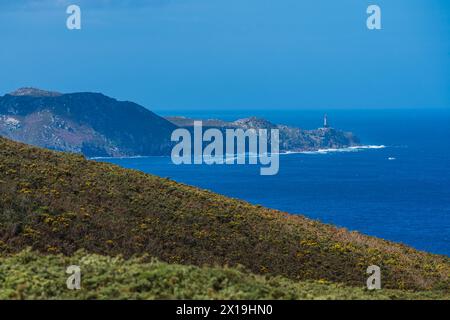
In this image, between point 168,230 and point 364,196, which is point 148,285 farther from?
point 364,196

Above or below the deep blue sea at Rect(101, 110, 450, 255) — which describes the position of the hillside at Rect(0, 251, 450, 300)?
above

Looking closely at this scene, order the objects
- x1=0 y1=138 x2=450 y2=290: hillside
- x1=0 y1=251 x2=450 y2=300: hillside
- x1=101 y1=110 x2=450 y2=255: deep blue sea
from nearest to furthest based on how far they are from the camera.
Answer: x1=0 y1=251 x2=450 y2=300: hillside
x1=0 y1=138 x2=450 y2=290: hillside
x1=101 y1=110 x2=450 y2=255: deep blue sea

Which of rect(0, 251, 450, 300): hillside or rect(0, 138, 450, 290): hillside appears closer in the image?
rect(0, 251, 450, 300): hillside

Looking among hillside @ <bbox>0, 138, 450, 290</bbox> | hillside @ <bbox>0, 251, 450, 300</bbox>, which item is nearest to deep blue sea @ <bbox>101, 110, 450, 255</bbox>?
hillside @ <bbox>0, 138, 450, 290</bbox>

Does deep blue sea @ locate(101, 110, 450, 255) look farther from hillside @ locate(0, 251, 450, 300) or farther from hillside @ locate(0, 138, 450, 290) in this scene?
hillside @ locate(0, 251, 450, 300)

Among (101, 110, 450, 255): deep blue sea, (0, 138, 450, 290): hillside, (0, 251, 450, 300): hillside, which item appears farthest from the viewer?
(101, 110, 450, 255): deep blue sea
